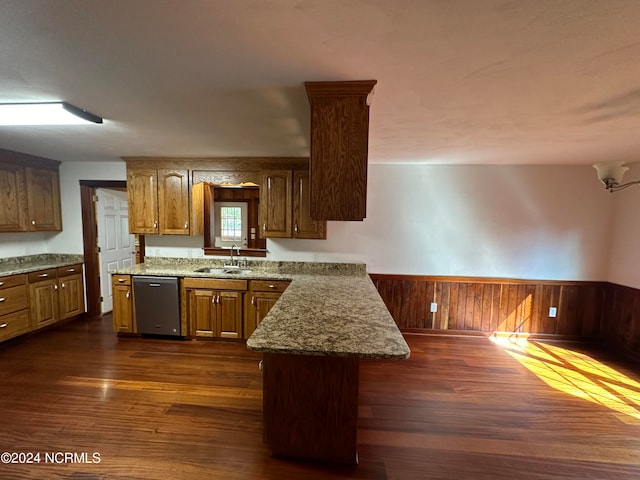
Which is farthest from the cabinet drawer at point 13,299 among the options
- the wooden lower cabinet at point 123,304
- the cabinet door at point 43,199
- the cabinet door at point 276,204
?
the cabinet door at point 276,204

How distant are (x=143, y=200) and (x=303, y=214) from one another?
2085 millimetres

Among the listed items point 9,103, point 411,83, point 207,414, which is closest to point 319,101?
point 411,83

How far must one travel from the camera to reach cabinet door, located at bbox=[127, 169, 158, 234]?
12.0ft

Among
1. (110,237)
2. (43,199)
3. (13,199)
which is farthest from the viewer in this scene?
(110,237)

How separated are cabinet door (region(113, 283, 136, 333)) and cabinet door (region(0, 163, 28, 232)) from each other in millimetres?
1425

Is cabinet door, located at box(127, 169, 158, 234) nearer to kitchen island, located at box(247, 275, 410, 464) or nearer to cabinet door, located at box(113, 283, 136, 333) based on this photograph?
cabinet door, located at box(113, 283, 136, 333)

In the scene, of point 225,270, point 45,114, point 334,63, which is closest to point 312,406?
point 334,63

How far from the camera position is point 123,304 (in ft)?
11.5

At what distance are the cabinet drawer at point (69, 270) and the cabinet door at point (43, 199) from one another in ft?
1.88

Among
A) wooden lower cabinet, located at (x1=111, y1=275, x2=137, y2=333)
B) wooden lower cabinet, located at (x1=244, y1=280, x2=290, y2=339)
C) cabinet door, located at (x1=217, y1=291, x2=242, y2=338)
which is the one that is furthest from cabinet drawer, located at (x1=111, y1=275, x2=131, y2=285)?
wooden lower cabinet, located at (x1=244, y1=280, x2=290, y2=339)

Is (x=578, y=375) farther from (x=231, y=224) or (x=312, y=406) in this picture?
(x=231, y=224)

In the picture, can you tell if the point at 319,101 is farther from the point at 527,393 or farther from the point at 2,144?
the point at 2,144

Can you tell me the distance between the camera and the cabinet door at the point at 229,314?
3.42 meters

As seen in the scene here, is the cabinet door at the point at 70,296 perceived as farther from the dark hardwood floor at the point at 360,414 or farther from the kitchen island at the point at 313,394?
the kitchen island at the point at 313,394
